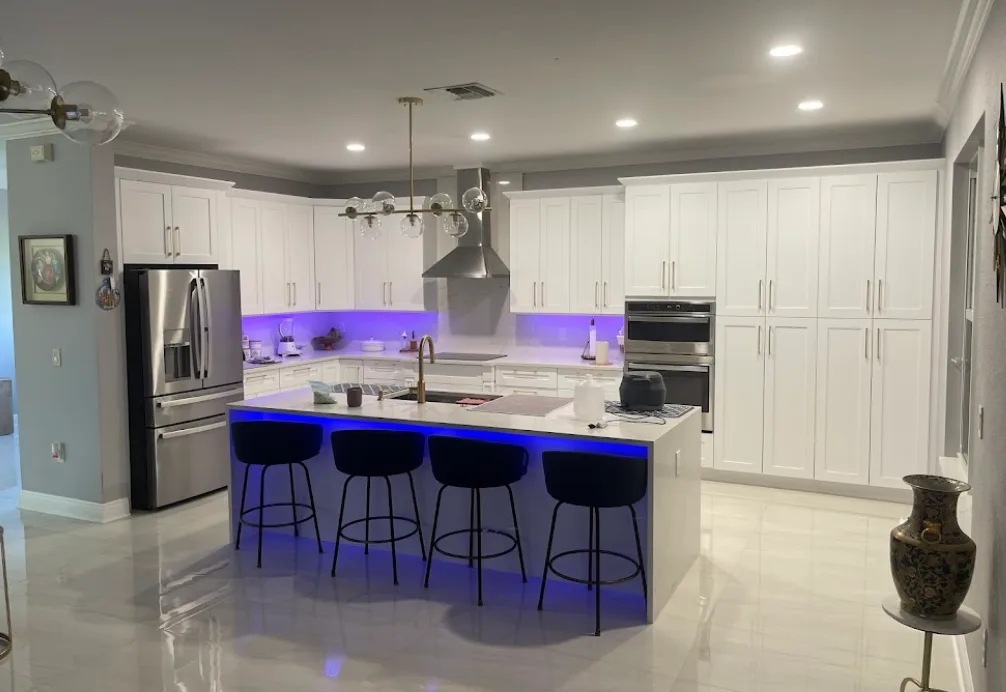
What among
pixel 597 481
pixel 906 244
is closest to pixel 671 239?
pixel 906 244

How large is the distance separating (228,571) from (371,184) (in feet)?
15.6

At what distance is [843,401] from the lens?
19.5ft

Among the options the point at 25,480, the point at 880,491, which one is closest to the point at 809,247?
the point at 880,491

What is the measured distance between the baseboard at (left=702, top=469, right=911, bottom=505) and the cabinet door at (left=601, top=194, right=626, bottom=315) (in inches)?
63.9

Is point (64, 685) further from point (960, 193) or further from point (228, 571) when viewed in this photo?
point (960, 193)

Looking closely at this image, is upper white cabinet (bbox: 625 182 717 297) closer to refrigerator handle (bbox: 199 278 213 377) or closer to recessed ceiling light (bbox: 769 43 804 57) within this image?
recessed ceiling light (bbox: 769 43 804 57)

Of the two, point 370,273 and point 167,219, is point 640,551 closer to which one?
point 167,219

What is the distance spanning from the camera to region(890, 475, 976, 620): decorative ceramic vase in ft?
8.29

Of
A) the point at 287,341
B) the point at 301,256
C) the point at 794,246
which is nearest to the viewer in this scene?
the point at 794,246

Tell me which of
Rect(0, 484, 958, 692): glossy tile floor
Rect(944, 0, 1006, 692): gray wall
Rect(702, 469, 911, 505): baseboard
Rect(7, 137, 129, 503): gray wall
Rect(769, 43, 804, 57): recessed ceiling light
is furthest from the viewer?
Rect(702, 469, 911, 505): baseboard

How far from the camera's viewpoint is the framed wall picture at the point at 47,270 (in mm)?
5480

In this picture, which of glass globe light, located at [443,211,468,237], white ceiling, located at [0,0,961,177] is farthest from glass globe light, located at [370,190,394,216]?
white ceiling, located at [0,0,961,177]

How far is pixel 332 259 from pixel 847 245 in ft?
15.9

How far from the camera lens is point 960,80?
4.06 meters
